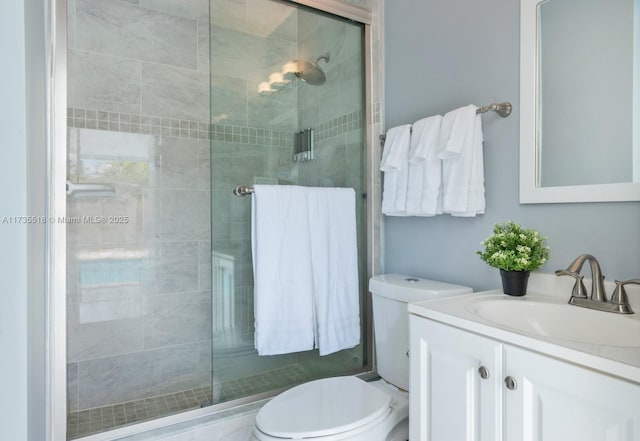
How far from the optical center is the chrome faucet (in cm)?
102

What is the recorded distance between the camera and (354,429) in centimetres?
117

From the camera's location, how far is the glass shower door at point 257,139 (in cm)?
160

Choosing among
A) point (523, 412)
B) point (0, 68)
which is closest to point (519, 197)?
point (523, 412)

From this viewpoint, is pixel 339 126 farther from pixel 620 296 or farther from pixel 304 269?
pixel 620 296

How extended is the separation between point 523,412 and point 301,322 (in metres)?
0.97

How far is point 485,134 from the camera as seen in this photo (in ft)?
4.85

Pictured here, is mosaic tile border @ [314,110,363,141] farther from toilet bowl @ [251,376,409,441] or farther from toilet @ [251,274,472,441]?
toilet bowl @ [251,376,409,441]

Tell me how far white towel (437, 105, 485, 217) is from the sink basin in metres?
0.39

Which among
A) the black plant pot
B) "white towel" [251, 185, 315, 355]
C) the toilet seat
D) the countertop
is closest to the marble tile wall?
"white towel" [251, 185, 315, 355]

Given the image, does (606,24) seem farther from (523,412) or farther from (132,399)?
(132,399)

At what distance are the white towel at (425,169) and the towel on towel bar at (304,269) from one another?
1.11 ft

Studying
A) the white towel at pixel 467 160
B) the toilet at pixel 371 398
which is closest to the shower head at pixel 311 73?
the white towel at pixel 467 160

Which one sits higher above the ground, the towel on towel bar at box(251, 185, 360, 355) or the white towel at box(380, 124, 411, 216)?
the white towel at box(380, 124, 411, 216)

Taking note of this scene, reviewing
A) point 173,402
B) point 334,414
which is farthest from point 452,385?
point 173,402
